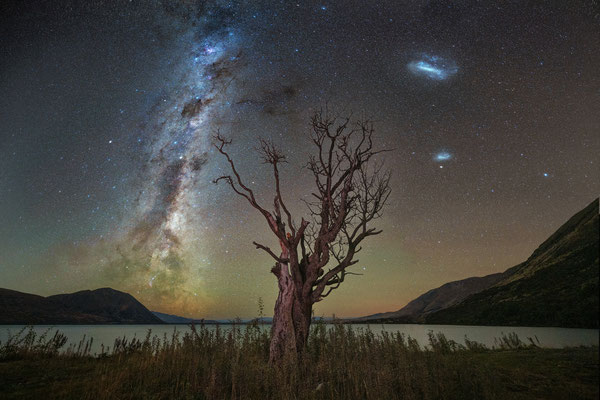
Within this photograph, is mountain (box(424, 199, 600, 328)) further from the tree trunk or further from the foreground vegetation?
the tree trunk

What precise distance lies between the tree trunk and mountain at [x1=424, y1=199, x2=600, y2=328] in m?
8.17

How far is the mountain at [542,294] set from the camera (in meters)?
3.52

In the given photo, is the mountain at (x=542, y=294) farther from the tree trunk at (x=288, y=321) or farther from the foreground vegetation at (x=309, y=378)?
the tree trunk at (x=288, y=321)

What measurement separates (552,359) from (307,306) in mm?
8607

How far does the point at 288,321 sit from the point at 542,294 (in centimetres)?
7354

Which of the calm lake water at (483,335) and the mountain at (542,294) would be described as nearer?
the mountain at (542,294)

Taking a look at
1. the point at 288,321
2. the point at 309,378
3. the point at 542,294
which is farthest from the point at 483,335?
the point at 309,378

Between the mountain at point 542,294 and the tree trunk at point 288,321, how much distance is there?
26.8ft

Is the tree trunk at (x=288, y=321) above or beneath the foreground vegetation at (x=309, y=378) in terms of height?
above

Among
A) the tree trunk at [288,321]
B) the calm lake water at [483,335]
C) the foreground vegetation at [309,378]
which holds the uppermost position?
the tree trunk at [288,321]

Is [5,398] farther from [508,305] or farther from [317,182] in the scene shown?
[508,305]

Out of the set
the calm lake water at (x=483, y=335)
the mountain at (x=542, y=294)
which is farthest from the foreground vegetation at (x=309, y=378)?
the mountain at (x=542, y=294)

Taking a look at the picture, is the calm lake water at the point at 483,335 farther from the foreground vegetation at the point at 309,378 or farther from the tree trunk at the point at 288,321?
the tree trunk at the point at 288,321

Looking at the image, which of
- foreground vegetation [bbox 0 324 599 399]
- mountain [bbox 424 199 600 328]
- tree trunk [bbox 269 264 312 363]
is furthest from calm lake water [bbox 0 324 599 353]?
tree trunk [bbox 269 264 312 363]
